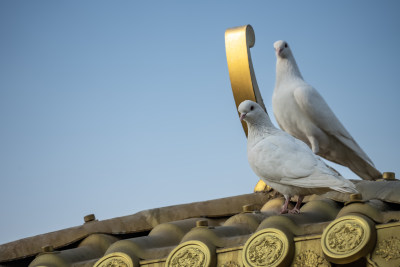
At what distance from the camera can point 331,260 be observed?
4.04 m

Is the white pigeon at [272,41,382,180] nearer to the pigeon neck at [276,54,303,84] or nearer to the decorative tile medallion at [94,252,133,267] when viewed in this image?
the pigeon neck at [276,54,303,84]

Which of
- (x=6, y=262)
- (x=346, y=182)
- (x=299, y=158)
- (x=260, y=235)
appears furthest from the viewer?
(x=6, y=262)

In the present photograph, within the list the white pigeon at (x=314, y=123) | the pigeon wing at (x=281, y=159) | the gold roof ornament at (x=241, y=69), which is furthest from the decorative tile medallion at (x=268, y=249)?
the white pigeon at (x=314, y=123)

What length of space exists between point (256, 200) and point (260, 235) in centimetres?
193

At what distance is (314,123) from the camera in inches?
263

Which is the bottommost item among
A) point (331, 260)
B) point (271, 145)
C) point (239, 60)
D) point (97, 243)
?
point (331, 260)

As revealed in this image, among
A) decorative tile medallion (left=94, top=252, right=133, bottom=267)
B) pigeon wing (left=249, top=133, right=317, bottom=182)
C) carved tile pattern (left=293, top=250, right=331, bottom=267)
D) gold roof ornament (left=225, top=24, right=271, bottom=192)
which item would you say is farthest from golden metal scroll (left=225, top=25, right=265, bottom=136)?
carved tile pattern (left=293, top=250, right=331, bottom=267)

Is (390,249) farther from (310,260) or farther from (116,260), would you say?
(116,260)

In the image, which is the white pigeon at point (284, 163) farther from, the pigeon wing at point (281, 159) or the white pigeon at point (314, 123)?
the white pigeon at point (314, 123)

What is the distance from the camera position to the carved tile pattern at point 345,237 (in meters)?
4.00

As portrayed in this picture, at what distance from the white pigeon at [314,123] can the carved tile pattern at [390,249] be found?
2.51 meters

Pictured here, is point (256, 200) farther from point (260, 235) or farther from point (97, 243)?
point (260, 235)

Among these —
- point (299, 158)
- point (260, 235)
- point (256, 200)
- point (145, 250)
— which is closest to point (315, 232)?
point (260, 235)

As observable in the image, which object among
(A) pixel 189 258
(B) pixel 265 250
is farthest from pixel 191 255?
(B) pixel 265 250
